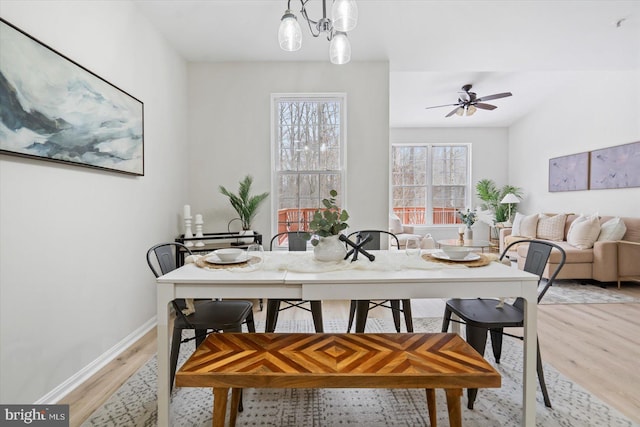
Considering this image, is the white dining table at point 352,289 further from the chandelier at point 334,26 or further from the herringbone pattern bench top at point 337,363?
the chandelier at point 334,26

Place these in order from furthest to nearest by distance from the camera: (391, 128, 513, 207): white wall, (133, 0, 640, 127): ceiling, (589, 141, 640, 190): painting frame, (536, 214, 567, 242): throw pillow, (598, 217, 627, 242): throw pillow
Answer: (391, 128, 513, 207): white wall < (536, 214, 567, 242): throw pillow < (589, 141, 640, 190): painting frame < (598, 217, 627, 242): throw pillow < (133, 0, 640, 127): ceiling

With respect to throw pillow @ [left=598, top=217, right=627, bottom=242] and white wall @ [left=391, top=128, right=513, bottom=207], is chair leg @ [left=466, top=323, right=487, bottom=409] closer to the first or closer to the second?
throw pillow @ [left=598, top=217, right=627, bottom=242]

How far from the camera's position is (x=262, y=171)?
145 inches

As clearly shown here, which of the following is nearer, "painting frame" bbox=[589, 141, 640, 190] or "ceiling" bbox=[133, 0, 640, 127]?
"ceiling" bbox=[133, 0, 640, 127]

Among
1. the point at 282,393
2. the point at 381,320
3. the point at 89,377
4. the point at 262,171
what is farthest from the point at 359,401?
the point at 262,171

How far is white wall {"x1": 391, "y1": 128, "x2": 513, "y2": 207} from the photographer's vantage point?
275 inches

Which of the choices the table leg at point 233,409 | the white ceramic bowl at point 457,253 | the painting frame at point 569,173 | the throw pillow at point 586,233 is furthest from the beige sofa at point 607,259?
the table leg at point 233,409

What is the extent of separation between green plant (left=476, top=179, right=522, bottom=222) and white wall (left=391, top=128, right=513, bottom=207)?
0.77 ft

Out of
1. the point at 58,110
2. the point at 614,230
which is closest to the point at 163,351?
the point at 58,110

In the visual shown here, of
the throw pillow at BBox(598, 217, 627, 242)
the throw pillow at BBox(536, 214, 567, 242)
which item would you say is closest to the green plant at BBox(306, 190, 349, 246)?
the throw pillow at BBox(598, 217, 627, 242)

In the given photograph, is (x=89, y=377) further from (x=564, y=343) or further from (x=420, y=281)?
(x=564, y=343)

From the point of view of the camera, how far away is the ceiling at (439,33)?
2760mm

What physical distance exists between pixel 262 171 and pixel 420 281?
2.65 m

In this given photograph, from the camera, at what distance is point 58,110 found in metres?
1.76
